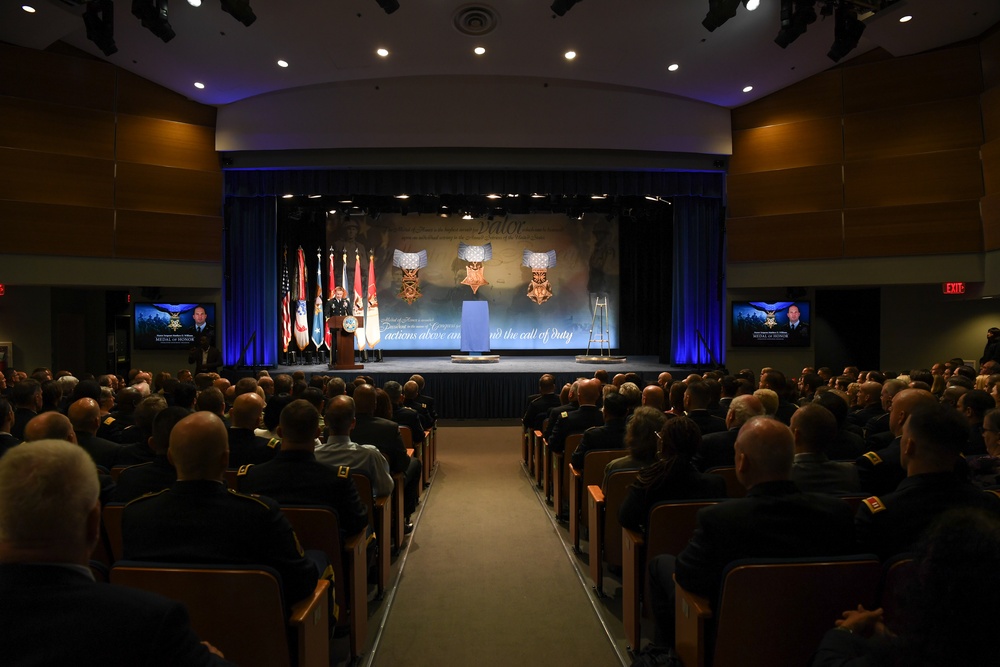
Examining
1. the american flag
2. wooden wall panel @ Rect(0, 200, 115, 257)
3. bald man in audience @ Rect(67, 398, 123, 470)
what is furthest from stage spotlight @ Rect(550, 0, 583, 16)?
the american flag

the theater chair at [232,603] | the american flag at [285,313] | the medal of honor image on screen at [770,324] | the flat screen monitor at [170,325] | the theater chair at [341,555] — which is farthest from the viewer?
the american flag at [285,313]

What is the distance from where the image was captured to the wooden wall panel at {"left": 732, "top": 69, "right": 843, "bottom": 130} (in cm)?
1012

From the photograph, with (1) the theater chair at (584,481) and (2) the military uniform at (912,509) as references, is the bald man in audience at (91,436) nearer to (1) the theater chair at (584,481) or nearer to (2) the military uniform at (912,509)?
(1) the theater chair at (584,481)

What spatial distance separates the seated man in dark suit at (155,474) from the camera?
8.40 feet

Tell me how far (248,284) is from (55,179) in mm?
3269

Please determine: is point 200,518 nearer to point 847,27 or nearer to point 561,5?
point 561,5

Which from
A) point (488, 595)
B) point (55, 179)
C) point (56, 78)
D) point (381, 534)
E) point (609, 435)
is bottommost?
point (488, 595)

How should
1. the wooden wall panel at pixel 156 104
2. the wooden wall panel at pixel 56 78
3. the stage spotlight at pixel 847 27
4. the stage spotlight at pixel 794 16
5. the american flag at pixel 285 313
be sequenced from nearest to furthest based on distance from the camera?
the stage spotlight at pixel 794 16
the stage spotlight at pixel 847 27
the wooden wall panel at pixel 56 78
the wooden wall panel at pixel 156 104
the american flag at pixel 285 313

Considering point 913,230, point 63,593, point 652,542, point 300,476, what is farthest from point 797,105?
point 63,593

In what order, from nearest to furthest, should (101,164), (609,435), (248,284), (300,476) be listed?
(300,476)
(609,435)
(101,164)
(248,284)

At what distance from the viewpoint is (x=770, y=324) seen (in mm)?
11008

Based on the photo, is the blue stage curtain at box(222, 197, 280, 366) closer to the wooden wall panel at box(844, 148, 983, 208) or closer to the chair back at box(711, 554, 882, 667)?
the wooden wall panel at box(844, 148, 983, 208)

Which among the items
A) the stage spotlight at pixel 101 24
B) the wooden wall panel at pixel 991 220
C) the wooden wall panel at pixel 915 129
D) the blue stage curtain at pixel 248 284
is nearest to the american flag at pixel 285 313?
the blue stage curtain at pixel 248 284

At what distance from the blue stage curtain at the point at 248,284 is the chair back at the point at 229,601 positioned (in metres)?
10.2
